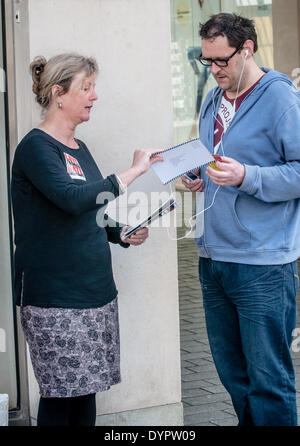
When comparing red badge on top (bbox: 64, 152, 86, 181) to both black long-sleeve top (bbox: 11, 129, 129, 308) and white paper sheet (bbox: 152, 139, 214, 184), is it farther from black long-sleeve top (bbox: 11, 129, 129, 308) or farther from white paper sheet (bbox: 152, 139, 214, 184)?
white paper sheet (bbox: 152, 139, 214, 184)

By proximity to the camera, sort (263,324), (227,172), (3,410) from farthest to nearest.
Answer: (3,410) < (263,324) < (227,172)

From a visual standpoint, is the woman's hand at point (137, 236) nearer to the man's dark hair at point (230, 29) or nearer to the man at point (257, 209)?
the man at point (257, 209)

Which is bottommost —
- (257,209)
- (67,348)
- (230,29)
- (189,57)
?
(67,348)

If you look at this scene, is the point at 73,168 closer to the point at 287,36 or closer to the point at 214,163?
the point at 214,163

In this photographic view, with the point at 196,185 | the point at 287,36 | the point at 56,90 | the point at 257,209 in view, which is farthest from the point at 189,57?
the point at 257,209

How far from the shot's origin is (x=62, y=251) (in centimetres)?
316

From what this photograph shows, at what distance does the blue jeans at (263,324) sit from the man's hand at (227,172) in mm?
379

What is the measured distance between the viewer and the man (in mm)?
3037

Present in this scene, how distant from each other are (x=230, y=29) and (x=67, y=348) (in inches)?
57.2

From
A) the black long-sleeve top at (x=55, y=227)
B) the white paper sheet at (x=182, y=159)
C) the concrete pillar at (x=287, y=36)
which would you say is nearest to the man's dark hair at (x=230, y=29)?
the white paper sheet at (x=182, y=159)

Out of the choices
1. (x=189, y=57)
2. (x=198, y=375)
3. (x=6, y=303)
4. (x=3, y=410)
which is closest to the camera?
(x=3, y=410)

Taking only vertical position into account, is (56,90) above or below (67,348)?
above

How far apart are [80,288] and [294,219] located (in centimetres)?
93
